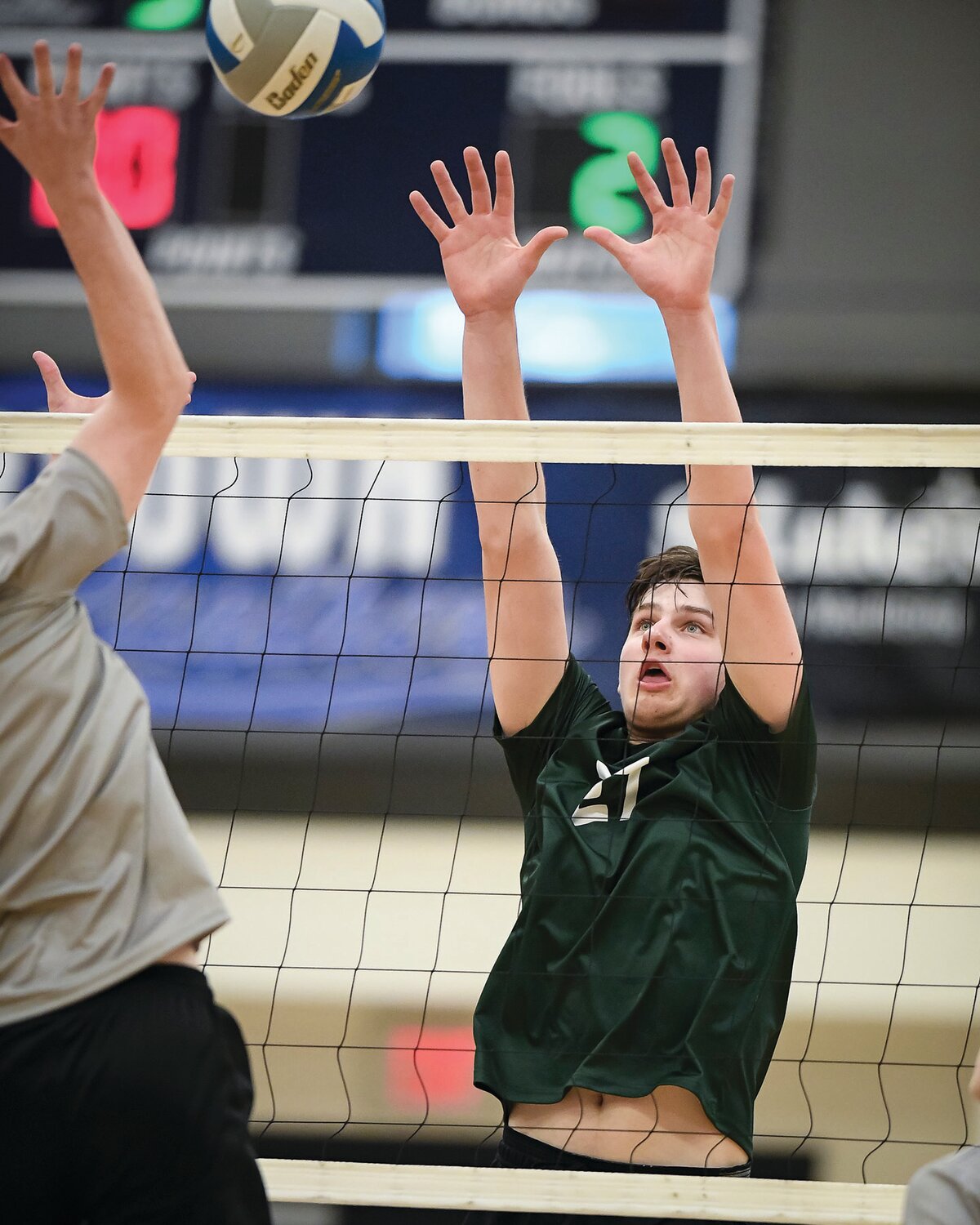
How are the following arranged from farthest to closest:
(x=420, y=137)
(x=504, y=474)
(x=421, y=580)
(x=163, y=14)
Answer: (x=163, y=14)
(x=420, y=137)
(x=421, y=580)
(x=504, y=474)

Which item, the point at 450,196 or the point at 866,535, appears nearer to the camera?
the point at 450,196

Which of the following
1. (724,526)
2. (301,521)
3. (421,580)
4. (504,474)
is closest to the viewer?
(724,526)

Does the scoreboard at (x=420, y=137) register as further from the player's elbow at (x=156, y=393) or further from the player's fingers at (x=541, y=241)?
the player's elbow at (x=156, y=393)

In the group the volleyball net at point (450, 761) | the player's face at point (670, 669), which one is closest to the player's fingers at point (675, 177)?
the player's face at point (670, 669)

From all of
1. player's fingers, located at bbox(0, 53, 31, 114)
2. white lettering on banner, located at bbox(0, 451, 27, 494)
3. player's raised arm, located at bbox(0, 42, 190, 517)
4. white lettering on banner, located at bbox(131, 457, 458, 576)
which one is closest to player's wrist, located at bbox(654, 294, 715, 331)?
player's raised arm, located at bbox(0, 42, 190, 517)

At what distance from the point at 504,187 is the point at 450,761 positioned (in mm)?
2409

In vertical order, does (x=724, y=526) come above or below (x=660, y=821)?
above

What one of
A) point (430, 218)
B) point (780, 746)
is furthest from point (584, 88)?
point (780, 746)

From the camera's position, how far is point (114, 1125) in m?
1.36

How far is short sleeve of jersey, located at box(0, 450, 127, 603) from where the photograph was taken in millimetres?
1426

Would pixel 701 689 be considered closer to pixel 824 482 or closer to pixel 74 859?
pixel 74 859

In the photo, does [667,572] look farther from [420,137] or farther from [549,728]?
[420,137]

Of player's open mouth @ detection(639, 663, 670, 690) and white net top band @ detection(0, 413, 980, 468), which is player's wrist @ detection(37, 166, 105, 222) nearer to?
white net top band @ detection(0, 413, 980, 468)

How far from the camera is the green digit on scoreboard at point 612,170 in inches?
190
